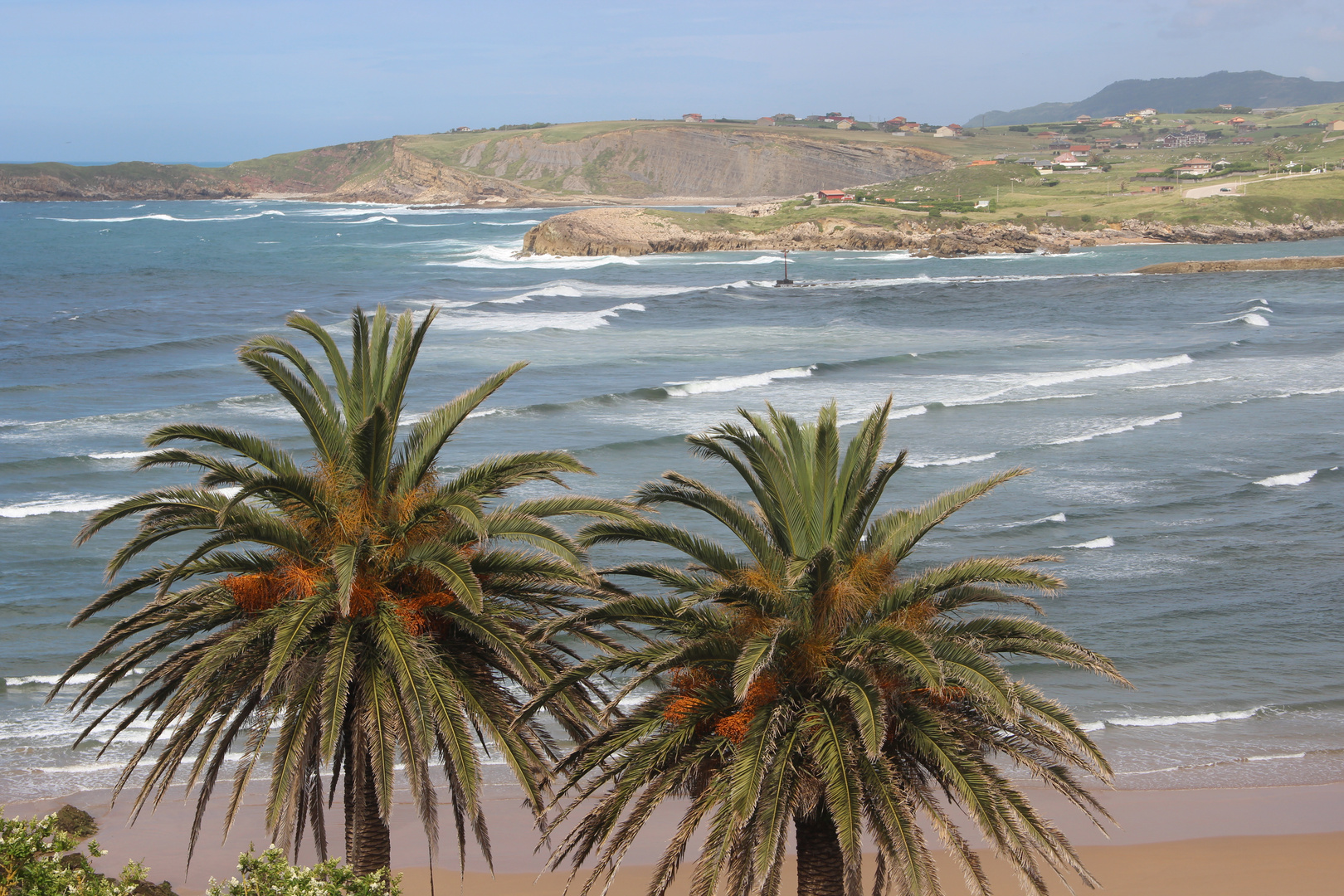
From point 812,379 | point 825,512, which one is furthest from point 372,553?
Answer: point 812,379

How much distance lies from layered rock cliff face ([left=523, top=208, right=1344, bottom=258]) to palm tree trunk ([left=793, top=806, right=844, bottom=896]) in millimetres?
101332

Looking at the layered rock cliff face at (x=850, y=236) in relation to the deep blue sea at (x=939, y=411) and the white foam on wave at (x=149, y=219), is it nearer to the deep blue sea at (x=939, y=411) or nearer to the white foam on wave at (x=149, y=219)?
the deep blue sea at (x=939, y=411)

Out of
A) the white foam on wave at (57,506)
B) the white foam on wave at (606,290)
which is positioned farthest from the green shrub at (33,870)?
the white foam on wave at (606,290)

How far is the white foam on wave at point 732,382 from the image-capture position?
45.6 m

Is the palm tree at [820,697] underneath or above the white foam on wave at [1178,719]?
above

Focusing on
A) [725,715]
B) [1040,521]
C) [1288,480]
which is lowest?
[1040,521]

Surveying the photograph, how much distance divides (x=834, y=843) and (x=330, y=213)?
636 ft

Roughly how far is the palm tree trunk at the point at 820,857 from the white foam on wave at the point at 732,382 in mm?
35136

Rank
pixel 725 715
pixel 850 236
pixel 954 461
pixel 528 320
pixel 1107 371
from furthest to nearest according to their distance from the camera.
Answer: pixel 850 236, pixel 528 320, pixel 1107 371, pixel 954 461, pixel 725 715

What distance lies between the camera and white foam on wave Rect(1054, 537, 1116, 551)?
26906 millimetres

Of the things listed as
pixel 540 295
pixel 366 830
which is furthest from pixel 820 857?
pixel 540 295

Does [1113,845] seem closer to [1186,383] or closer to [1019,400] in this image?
[1019,400]

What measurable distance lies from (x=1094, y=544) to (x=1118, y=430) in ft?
39.8

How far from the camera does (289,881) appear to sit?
329 inches
